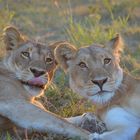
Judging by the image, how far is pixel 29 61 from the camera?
5008mm

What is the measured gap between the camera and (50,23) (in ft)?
30.5

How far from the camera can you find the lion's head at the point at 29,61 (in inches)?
193

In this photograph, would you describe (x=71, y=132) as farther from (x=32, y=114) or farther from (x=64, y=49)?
(x=64, y=49)

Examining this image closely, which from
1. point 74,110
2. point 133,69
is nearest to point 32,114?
point 74,110

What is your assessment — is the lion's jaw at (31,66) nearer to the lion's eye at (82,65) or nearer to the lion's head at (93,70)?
Result: the lion's head at (93,70)

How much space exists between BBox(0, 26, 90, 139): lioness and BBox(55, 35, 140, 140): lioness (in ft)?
0.77

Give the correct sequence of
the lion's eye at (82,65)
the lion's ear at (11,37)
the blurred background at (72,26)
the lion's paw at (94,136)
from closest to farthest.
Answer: the lion's paw at (94,136) → the lion's eye at (82,65) → the lion's ear at (11,37) → the blurred background at (72,26)

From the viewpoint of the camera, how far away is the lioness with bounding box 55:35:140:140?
179 inches

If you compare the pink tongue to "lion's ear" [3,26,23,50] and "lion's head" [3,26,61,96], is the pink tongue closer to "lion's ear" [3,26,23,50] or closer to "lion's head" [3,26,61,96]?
"lion's head" [3,26,61,96]

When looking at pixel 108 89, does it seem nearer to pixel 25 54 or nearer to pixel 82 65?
pixel 82 65

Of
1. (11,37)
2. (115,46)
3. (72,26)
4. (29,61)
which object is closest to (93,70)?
(115,46)

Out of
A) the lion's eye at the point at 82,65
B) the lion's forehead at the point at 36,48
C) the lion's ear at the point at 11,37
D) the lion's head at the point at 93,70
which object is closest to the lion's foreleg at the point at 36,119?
the lion's head at the point at 93,70

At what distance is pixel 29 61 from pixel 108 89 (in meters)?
0.77

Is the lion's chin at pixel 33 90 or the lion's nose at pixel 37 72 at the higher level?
the lion's nose at pixel 37 72
